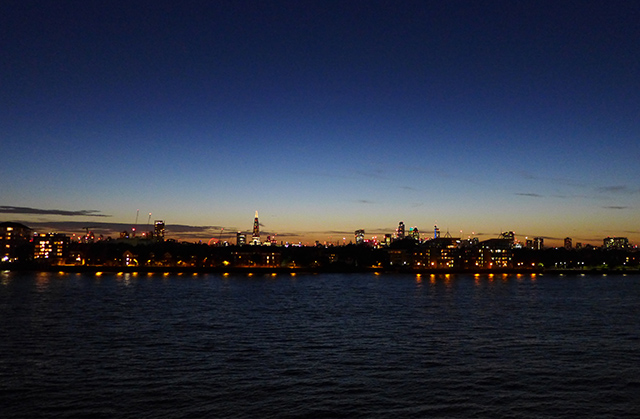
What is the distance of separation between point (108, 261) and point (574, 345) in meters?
173

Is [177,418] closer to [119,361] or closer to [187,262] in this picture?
[119,361]

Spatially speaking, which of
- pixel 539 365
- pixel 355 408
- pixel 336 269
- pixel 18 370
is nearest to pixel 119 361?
pixel 18 370

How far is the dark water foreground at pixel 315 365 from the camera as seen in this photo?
736 inches

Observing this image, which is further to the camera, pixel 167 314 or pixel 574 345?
pixel 167 314

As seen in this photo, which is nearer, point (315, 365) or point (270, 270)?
point (315, 365)

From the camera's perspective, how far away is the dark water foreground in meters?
18.7

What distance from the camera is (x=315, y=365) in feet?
81.9

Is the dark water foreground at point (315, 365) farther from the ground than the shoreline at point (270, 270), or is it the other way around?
the dark water foreground at point (315, 365)

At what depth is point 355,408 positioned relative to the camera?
18453 mm

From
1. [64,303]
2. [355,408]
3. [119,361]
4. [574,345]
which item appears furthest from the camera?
[64,303]

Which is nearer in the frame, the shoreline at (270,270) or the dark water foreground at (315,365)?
the dark water foreground at (315,365)

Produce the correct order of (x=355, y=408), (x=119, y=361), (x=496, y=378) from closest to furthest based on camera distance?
(x=355, y=408)
(x=496, y=378)
(x=119, y=361)

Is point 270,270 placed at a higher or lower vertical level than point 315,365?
lower

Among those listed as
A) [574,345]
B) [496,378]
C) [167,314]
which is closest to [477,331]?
[574,345]
